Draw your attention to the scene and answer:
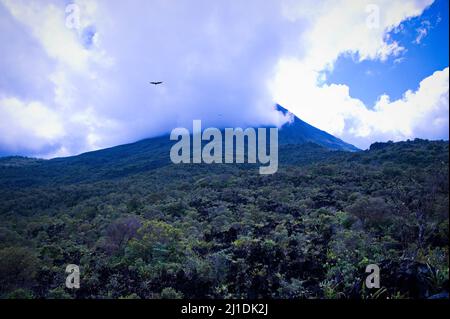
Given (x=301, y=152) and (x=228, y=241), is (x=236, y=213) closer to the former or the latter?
(x=228, y=241)

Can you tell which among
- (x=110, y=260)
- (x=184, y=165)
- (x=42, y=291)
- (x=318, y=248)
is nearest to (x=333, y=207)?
(x=318, y=248)

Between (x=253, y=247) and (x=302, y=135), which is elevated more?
(x=302, y=135)

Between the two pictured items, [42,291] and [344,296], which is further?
[42,291]

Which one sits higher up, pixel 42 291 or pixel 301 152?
pixel 301 152

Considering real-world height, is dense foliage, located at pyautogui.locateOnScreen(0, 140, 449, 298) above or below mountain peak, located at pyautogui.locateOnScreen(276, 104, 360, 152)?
below

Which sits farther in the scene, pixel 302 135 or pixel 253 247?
pixel 302 135

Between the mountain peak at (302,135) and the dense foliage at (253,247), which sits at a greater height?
the mountain peak at (302,135)

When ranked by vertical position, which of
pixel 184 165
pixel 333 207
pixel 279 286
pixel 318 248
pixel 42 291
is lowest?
pixel 42 291

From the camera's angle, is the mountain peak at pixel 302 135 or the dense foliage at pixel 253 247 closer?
the dense foliage at pixel 253 247

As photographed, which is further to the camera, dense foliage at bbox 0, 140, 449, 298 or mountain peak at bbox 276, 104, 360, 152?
mountain peak at bbox 276, 104, 360, 152
